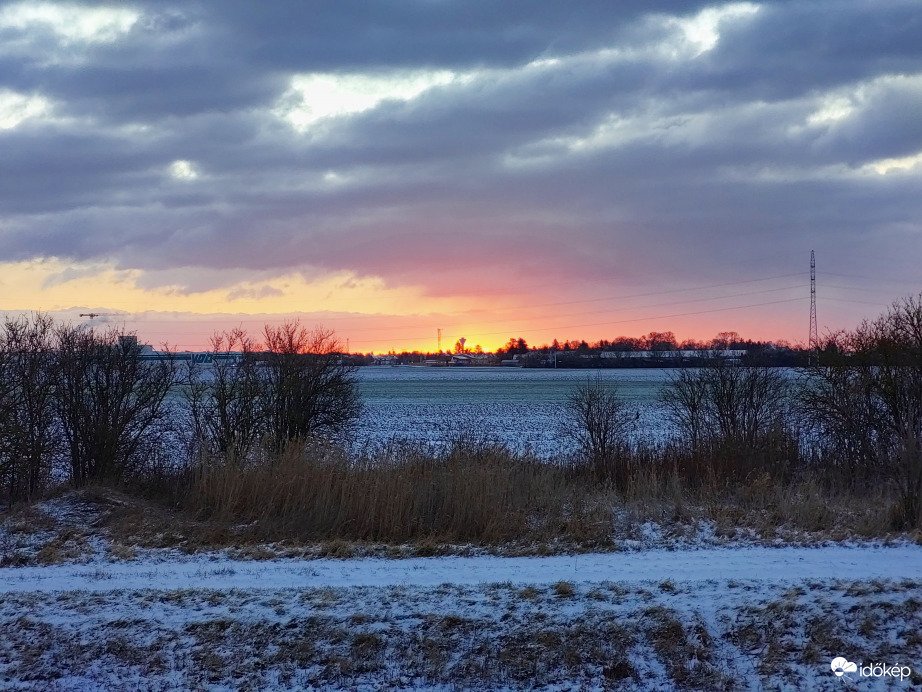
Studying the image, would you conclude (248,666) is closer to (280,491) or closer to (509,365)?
(280,491)

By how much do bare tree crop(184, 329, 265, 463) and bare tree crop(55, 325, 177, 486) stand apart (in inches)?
97.1

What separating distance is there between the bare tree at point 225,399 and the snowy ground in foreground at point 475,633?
14.7m

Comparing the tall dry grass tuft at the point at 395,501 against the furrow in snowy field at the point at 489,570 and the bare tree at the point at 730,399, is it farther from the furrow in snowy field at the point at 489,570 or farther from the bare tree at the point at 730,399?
the bare tree at the point at 730,399

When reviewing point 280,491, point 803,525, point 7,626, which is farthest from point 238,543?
point 803,525

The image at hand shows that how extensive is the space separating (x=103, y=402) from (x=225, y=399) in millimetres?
4624

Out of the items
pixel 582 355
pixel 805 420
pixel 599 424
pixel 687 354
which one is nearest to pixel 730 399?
pixel 805 420

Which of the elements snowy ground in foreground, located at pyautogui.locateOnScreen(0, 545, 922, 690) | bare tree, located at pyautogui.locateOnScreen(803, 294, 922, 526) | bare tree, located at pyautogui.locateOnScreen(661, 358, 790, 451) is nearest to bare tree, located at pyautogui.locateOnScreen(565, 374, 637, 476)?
bare tree, located at pyautogui.locateOnScreen(661, 358, 790, 451)

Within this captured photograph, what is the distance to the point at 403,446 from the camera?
16812 mm

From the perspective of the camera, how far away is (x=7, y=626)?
7637 mm

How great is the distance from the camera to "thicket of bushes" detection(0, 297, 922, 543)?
12.7 m

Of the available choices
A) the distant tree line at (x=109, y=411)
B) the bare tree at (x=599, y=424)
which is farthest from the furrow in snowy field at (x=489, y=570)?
the bare tree at (x=599, y=424)

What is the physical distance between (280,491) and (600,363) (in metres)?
114

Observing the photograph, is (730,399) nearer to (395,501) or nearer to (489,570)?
(395,501)

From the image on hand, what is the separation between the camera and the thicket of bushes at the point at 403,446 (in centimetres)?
1271
